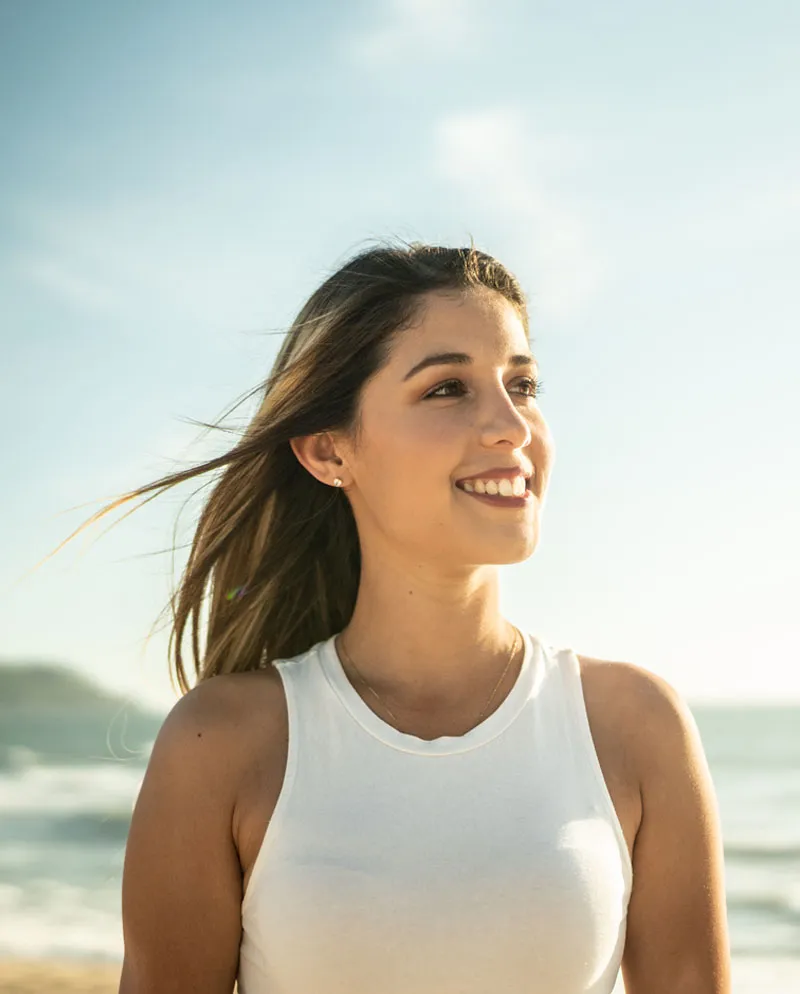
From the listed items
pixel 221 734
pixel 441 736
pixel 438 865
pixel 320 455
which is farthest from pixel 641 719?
pixel 320 455

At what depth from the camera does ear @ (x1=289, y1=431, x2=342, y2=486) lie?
3342mm

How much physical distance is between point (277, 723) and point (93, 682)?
25831 millimetres

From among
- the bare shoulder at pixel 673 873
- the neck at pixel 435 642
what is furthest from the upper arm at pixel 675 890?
the neck at pixel 435 642

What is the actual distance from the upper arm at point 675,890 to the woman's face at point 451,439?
653mm

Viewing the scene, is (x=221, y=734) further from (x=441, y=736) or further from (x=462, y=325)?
(x=462, y=325)

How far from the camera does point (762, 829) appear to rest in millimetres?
15602

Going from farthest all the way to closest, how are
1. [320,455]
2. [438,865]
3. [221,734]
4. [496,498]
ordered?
1. [320,455]
2. [496,498]
3. [221,734]
4. [438,865]

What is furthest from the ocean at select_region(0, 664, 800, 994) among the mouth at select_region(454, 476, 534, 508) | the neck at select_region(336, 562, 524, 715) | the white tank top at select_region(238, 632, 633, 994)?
the mouth at select_region(454, 476, 534, 508)

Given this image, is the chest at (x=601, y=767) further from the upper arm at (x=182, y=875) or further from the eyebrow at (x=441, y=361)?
the eyebrow at (x=441, y=361)

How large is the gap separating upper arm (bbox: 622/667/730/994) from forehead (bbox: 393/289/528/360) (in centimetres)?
110

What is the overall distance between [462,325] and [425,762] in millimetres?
1132

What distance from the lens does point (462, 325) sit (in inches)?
123

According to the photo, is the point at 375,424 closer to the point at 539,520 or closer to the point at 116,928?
the point at 539,520

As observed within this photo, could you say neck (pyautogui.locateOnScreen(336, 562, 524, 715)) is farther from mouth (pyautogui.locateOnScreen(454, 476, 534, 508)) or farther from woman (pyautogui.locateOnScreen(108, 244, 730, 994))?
mouth (pyautogui.locateOnScreen(454, 476, 534, 508))
